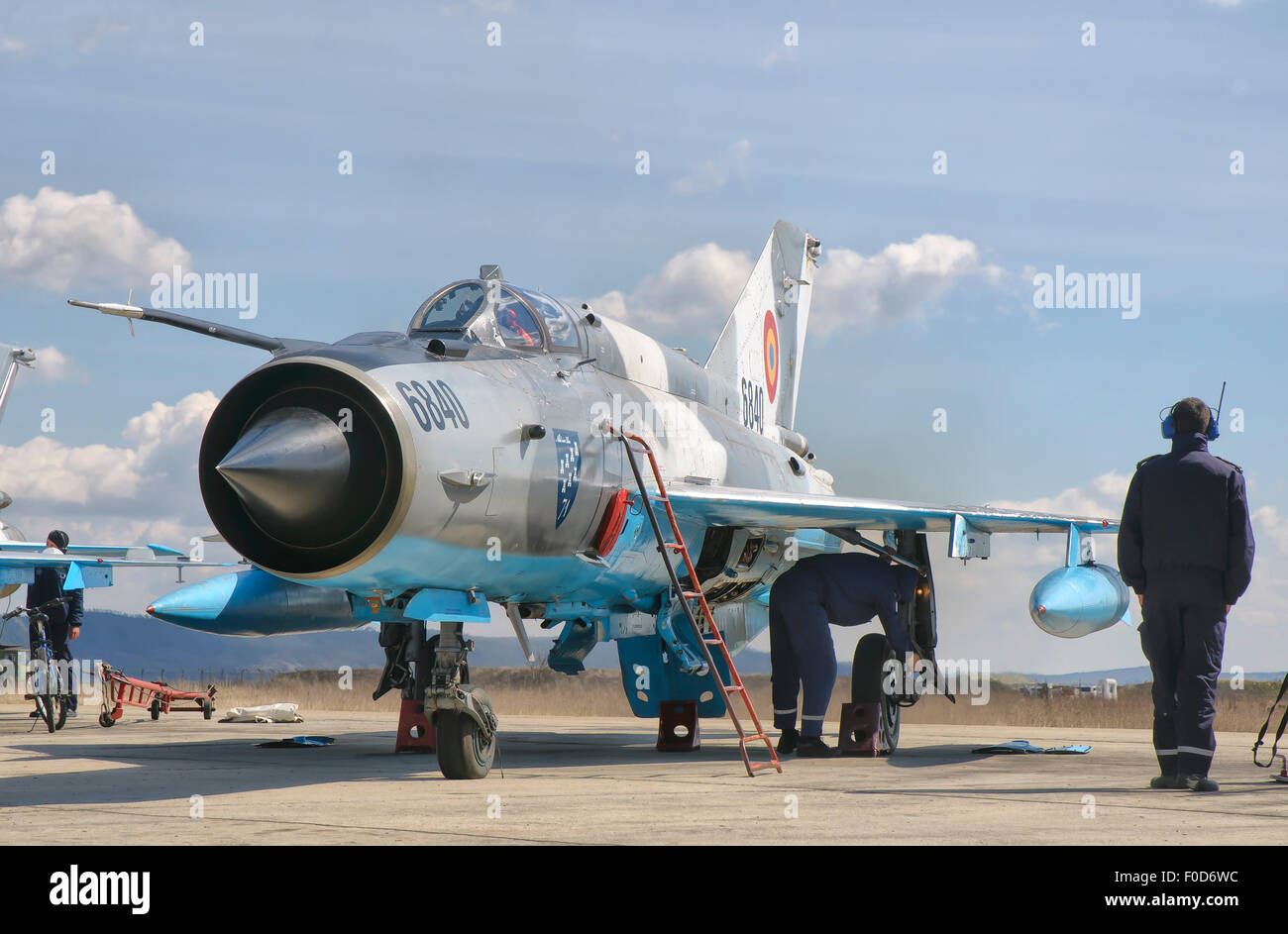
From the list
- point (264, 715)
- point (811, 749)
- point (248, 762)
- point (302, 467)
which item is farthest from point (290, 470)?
point (264, 715)

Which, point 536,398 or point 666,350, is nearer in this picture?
point 536,398

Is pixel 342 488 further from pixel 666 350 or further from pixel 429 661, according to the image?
pixel 666 350

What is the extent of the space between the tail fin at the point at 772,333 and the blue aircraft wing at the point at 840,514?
14.3 ft

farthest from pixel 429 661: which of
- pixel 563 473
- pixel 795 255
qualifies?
pixel 795 255

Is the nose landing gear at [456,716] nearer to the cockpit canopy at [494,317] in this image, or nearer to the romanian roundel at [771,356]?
the cockpit canopy at [494,317]

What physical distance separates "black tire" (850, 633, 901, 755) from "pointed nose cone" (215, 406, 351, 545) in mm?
6279

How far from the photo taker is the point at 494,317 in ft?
33.6

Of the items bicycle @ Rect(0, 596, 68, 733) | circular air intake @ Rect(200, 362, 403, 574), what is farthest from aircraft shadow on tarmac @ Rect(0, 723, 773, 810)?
circular air intake @ Rect(200, 362, 403, 574)

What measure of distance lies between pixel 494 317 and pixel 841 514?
3789 mm

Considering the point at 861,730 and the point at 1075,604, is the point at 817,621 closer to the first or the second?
the point at 861,730

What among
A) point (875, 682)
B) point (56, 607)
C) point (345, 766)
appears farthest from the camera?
point (56, 607)
